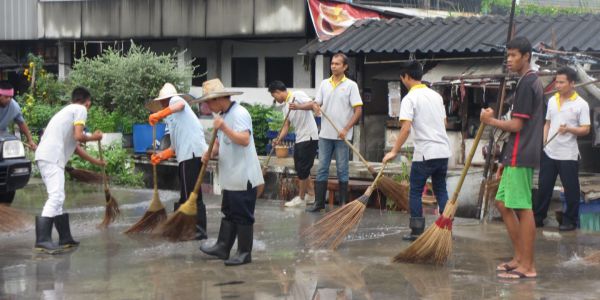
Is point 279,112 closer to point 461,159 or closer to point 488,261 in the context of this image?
point 461,159

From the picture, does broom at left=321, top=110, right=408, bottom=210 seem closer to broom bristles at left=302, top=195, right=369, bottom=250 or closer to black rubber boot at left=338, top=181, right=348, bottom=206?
black rubber boot at left=338, top=181, right=348, bottom=206

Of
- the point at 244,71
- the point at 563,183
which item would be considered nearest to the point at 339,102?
the point at 563,183

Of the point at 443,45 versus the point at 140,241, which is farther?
the point at 443,45

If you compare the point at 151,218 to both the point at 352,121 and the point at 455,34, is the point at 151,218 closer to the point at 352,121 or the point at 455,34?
the point at 352,121

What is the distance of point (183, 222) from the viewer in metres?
9.32

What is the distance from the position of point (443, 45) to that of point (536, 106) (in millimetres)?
8288

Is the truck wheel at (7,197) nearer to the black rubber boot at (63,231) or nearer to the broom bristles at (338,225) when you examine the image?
the black rubber boot at (63,231)

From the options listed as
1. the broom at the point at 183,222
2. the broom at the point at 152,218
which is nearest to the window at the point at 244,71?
the broom at the point at 152,218

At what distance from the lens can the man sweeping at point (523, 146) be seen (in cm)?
733

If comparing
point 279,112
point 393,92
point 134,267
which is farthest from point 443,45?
point 134,267

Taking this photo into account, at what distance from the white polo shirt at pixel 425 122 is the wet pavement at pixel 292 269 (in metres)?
1.00

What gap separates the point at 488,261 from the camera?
27.5 feet

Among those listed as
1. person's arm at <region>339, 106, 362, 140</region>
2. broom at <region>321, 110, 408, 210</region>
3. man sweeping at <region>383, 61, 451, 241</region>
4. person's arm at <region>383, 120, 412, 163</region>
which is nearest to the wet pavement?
man sweeping at <region>383, 61, 451, 241</region>

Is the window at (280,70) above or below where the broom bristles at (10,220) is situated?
above
